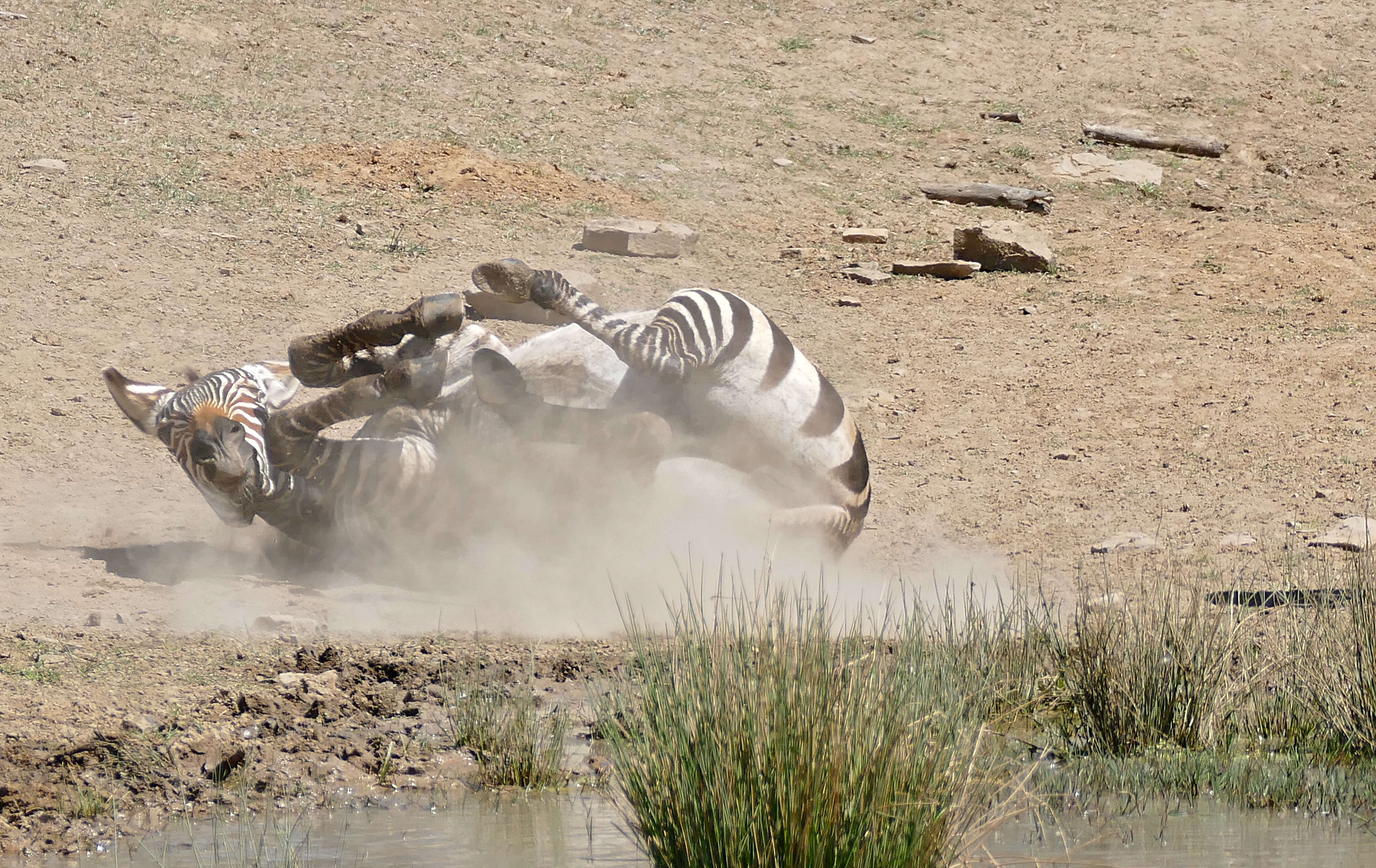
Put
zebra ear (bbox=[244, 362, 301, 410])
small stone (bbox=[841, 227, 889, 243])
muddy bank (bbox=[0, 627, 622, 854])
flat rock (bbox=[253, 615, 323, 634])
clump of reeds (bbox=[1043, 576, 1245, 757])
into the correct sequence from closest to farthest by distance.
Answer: muddy bank (bbox=[0, 627, 622, 854])
clump of reeds (bbox=[1043, 576, 1245, 757])
flat rock (bbox=[253, 615, 323, 634])
zebra ear (bbox=[244, 362, 301, 410])
small stone (bbox=[841, 227, 889, 243])

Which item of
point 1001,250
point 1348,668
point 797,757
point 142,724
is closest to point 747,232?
point 1001,250

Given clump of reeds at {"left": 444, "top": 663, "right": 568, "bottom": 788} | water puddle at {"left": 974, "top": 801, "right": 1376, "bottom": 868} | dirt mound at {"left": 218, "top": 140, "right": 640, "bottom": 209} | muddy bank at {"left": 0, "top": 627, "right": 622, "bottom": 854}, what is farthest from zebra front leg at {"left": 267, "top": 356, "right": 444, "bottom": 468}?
dirt mound at {"left": 218, "top": 140, "right": 640, "bottom": 209}

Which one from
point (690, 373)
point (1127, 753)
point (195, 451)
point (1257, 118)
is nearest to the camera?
point (1127, 753)

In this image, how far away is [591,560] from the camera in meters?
6.52

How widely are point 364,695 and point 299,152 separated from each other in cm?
908

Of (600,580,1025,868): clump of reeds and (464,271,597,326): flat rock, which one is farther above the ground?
(464,271,597,326): flat rock

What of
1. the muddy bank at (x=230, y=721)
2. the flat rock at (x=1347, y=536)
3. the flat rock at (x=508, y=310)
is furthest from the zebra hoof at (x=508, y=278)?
the flat rock at (x=1347, y=536)

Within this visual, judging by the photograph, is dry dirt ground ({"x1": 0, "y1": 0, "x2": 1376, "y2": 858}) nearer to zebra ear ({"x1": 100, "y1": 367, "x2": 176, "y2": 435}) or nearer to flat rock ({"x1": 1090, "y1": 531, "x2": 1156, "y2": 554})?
flat rock ({"x1": 1090, "y1": 531, "x2": 1156, "y2": 554})

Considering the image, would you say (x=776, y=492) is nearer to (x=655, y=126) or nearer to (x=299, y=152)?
(x=299, y=152)

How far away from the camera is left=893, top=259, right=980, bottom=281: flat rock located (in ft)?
40.2

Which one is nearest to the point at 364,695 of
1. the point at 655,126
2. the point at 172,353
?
the point at 172,353

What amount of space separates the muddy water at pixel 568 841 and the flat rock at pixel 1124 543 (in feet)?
9.96

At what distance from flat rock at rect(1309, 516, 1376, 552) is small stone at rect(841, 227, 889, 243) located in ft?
20.7

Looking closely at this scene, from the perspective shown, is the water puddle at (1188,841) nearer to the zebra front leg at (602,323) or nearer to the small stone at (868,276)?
the zebra front leg at (602,323)
